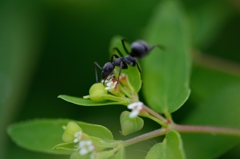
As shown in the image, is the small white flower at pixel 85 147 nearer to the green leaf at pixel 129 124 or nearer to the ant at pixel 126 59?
the green leaf at pixel 129 124

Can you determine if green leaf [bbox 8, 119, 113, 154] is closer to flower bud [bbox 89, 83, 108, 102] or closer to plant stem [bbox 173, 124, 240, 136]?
flower bud [bbox 89, 83, 108, 102]

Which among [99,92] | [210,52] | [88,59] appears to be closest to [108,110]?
[88,59]

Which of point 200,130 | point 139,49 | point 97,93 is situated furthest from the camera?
point 139,49

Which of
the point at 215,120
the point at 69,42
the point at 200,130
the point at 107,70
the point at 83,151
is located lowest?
the point at 215,120

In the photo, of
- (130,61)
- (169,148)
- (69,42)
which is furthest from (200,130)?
(69,42)

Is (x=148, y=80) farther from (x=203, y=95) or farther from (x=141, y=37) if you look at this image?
(x=141, y=37)

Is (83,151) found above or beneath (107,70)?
beneath

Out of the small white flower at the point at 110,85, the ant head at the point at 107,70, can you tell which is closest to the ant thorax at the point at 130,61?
the ant head at the point at 107,70

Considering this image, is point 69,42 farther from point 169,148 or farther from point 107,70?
point 169,148

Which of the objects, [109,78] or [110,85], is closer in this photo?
[110,85]
